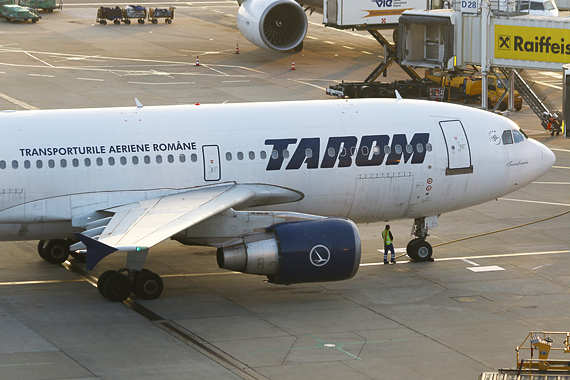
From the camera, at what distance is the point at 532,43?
4747cm

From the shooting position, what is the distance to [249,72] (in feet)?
201

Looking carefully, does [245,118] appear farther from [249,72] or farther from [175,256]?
[249,72]

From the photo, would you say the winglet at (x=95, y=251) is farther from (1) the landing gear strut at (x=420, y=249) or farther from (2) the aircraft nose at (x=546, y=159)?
(2) the aircraft nose at (x=546, y=159)

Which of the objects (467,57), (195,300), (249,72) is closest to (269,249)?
(195,300)

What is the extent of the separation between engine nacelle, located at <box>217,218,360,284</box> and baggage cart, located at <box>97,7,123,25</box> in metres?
58.1

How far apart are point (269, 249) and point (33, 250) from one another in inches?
407

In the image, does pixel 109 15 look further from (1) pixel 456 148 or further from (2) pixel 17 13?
(1) pixel 456 148

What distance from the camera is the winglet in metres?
Result: 20.9

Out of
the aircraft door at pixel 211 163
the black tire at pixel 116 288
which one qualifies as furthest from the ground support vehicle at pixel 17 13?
the black tire at pixel 116 288

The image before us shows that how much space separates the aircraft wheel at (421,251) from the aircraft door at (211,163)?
7125 millimetres

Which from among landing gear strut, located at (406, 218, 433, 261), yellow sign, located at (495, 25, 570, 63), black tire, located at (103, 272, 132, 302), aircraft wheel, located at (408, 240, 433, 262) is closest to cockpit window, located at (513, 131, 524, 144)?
landing gear strut, located at (406, 218, 433, 261)

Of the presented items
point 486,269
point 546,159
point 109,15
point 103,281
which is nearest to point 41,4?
point 109,15

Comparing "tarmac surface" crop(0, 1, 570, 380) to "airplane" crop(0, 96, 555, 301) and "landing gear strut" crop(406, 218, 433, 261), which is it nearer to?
"landing gear strut" crop(406, 218, 433, 261)

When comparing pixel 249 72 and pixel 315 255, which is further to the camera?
pixel 249 72
